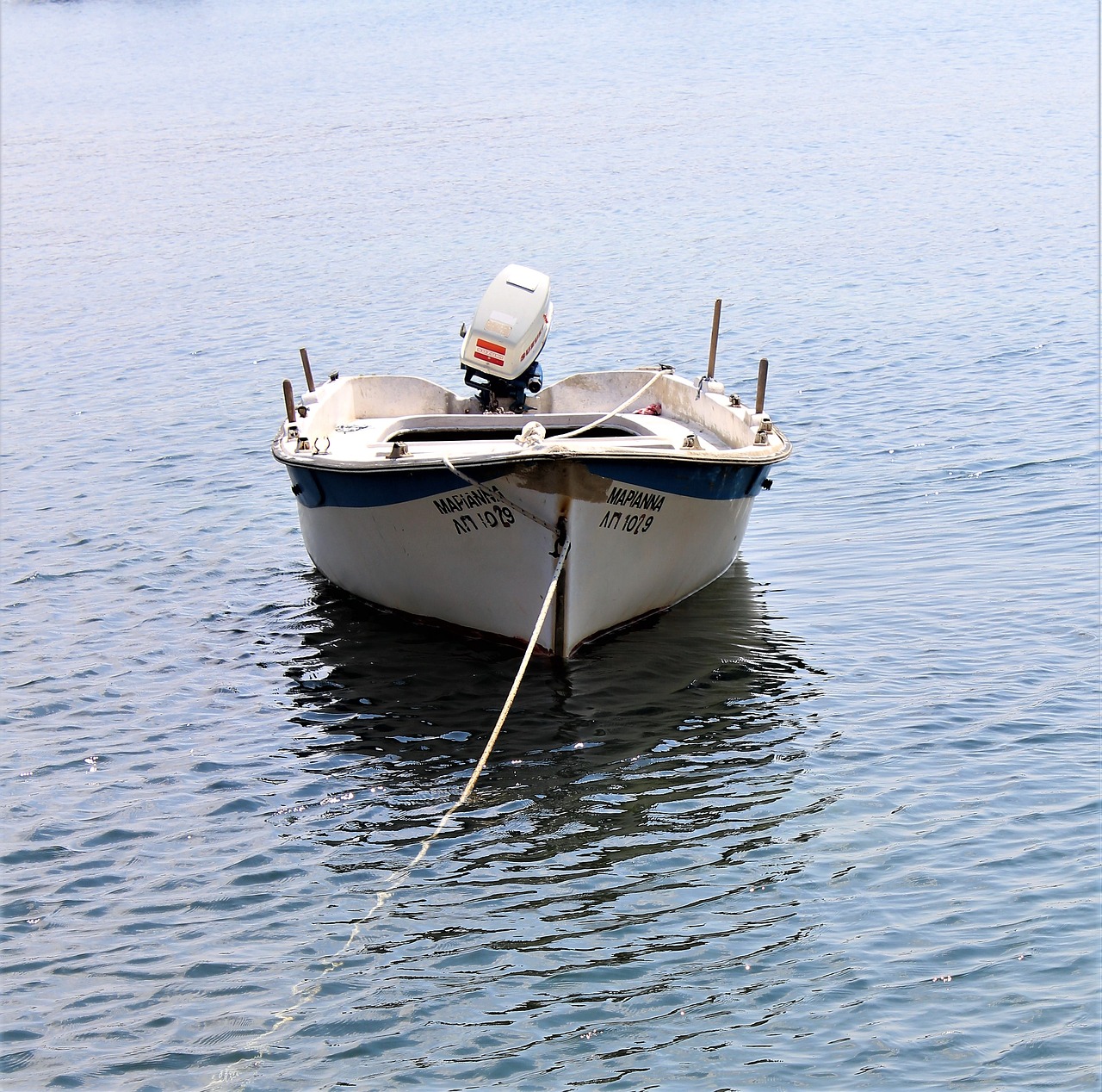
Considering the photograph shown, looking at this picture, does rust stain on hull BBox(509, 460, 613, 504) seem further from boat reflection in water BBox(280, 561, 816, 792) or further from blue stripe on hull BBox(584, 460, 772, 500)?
boat reflection in water BBox(280, 561, 816, 792)

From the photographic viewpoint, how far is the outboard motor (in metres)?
12.5

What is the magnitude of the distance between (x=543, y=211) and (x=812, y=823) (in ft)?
74.6

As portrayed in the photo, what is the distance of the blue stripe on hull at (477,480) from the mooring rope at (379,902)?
0.70m

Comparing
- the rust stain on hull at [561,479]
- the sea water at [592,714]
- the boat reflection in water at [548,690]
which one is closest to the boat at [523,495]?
the rust stain on hull at [561,479]

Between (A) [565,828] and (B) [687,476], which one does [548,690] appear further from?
(A) [565,828]

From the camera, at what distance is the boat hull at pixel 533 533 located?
9641 millimetres

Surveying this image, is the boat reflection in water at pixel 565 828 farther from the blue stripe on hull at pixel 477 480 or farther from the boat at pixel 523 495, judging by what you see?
the blue stripe on hull at pixel 477 480

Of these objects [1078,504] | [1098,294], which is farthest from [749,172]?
[1078,504]

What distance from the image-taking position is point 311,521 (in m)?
11.8

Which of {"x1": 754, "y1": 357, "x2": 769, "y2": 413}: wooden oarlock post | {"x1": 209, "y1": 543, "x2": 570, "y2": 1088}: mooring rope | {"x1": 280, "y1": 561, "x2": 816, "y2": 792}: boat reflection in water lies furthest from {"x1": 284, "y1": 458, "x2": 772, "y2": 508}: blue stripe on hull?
{"x1": 280, "y1": 561, "x2": 816, "y2": 792}: boat reflection in water

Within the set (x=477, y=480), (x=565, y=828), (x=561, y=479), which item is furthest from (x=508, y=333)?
(x=565, y=828)

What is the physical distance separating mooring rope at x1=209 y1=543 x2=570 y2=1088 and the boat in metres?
0.08

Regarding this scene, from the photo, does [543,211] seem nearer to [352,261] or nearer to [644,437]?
[352,261]

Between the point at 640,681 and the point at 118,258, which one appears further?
the point at 118,258
